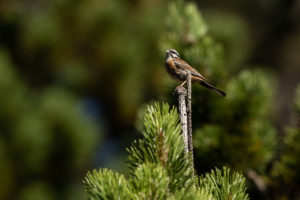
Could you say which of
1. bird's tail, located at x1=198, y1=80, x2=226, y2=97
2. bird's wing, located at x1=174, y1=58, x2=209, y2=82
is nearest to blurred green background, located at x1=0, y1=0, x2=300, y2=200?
bird's wing, located at x1=174, y1=58, x2=209, y2=82

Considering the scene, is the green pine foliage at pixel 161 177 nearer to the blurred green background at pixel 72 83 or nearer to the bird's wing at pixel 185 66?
the bird's wing at pixel 185 66

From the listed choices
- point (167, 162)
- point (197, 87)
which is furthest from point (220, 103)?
point (167, 162)

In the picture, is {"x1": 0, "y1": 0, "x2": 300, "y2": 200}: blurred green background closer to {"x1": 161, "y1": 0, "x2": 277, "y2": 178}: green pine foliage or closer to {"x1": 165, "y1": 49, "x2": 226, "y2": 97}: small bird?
{"x1": 165, "y1": 49, "x2": 226, "y2": 97}: small bird

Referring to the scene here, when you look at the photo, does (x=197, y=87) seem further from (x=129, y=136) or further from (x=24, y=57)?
(x=129, y=136)

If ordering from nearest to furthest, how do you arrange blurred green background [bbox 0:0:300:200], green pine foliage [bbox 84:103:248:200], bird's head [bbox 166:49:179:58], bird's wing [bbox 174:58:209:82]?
green pine foliage [bbox 84:103:248:200]
bird's wing [bbox 174:58:209:82]
bird's head [bbox 166:49:179:58]
blurred green background [bbox 0:0:300:200]

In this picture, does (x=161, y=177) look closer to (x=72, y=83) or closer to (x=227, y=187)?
(x=227, y=187)

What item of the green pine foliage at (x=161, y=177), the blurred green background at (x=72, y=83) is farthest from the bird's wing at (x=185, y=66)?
the blurred green background at (x=72, y=83)

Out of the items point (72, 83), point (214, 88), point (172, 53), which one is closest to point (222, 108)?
point (214, 88)
